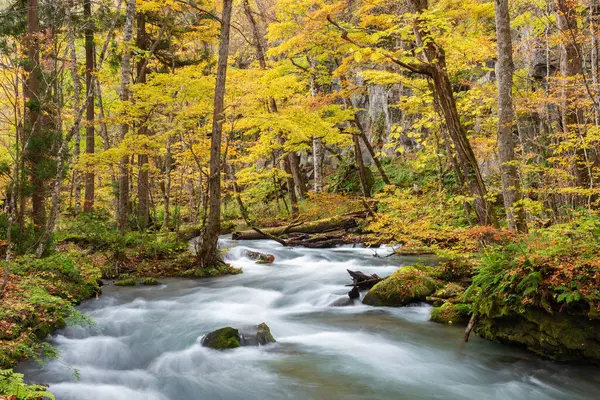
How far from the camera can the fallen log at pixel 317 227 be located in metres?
16.3

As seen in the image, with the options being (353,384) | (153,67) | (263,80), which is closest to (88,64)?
(153,67)

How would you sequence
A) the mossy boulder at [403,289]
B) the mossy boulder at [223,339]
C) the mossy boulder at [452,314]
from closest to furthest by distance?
the mossy boulder at [223,339]
the mossy boulder at [452,314]
the mossy boulder at [403,289]

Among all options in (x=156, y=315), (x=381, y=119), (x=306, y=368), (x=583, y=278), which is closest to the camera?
(x=583, y=278)

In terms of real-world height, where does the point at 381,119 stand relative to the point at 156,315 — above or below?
above

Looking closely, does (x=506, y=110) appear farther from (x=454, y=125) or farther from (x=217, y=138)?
(x=217, y=138)

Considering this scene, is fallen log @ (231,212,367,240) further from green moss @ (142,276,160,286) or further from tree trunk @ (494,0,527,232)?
tree trunk @ (494,0,527,232)

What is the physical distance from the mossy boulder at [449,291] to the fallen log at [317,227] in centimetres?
800

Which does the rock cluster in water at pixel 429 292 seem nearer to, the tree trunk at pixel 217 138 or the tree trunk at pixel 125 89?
the tree trunk at pixel 217 138

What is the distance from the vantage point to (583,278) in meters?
5.35

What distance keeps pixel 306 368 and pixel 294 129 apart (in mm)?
8368

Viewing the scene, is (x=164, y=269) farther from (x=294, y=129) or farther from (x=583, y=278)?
(x=583, y=278)

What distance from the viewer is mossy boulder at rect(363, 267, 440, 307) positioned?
27.3 feet

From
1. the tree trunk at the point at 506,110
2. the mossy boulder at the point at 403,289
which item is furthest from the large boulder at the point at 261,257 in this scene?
the tree trunk at the point at 506,110

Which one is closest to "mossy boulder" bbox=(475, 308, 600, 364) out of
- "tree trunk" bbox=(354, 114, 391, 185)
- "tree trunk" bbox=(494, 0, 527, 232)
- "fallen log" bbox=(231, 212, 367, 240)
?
"tree trunk" bbox=(494, 0, 527, 232)
